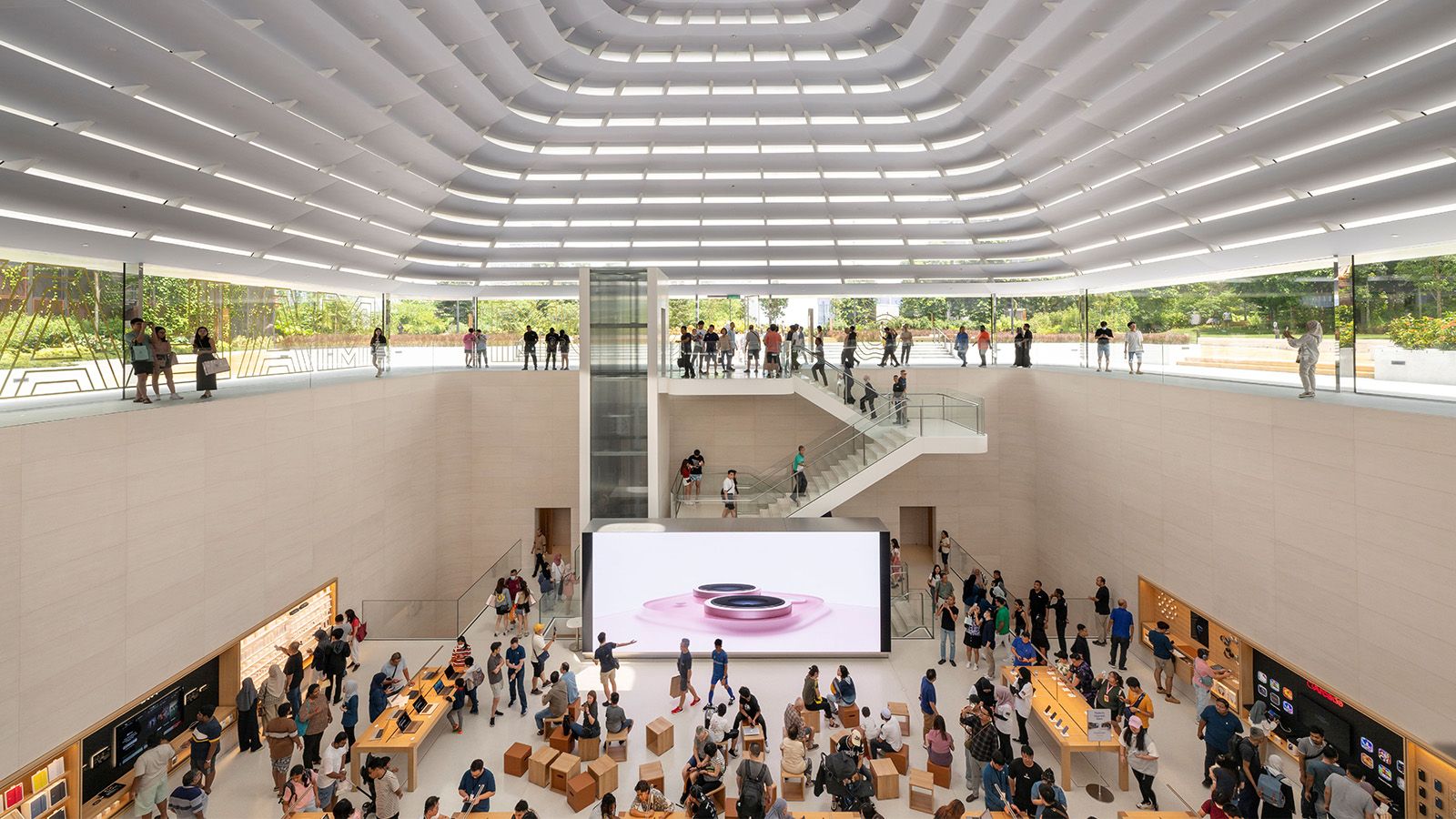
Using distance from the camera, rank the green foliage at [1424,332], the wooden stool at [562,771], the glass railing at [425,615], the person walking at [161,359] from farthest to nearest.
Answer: the glass railing at [425,615]
the person walking at [161,359]
the wooden stool at [562,771]
the green foliage at [1424,332]

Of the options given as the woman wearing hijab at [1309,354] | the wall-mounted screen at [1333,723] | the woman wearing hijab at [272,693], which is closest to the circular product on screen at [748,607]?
the woman wearing hijab at [272,693]

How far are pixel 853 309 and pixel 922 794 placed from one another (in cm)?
1621

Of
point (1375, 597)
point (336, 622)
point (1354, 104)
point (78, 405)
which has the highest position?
point (1354, 104)

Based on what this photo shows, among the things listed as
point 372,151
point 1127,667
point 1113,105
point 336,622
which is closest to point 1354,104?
point 1113,105

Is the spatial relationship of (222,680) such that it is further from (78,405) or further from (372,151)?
(372,151)

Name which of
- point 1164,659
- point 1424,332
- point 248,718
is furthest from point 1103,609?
point 248,718

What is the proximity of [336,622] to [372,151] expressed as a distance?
899 cm

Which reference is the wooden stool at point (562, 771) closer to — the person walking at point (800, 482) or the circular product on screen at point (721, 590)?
the circular product on screen at point (721, 590)

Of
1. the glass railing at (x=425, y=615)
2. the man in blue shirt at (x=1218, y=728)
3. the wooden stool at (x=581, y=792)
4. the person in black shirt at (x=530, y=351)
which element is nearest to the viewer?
the wooden stool at (x=581, y=792)

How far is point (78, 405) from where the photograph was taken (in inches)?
335

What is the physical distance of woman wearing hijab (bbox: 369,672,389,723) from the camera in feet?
33.9

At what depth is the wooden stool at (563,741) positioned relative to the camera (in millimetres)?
9883

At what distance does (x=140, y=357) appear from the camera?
31.4 feet

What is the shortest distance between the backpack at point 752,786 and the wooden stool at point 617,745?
245cm
